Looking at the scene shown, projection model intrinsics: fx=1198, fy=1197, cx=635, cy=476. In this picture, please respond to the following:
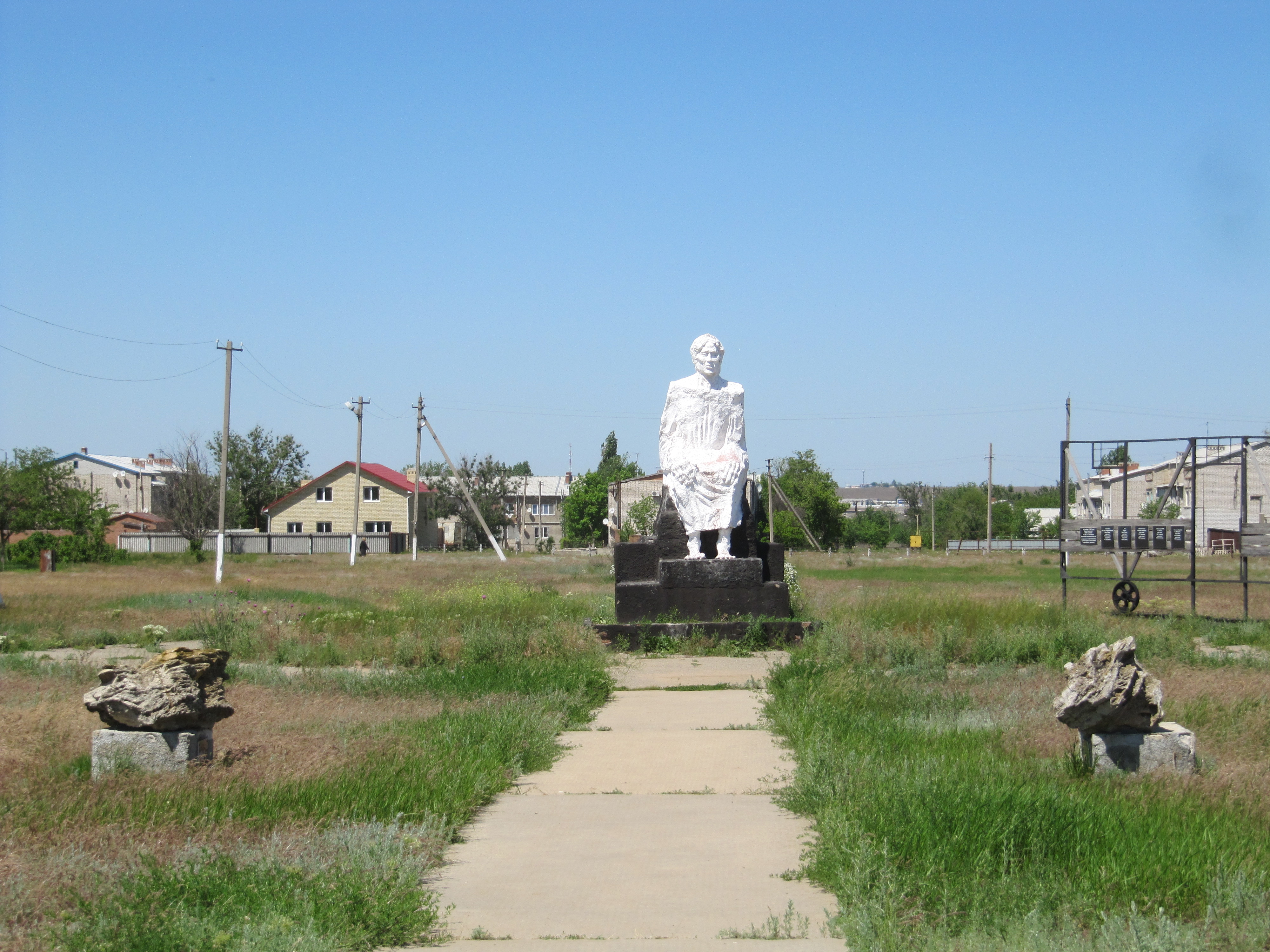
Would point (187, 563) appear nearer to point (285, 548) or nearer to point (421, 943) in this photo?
point (285, 548)

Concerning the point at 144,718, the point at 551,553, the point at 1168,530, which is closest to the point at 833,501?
the point at 551,553

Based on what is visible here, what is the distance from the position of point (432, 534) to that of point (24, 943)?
284 feet

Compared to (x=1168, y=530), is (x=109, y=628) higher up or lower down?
lower down

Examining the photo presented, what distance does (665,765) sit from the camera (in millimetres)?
7613

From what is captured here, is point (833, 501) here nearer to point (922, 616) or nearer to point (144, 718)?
point (922, 616)

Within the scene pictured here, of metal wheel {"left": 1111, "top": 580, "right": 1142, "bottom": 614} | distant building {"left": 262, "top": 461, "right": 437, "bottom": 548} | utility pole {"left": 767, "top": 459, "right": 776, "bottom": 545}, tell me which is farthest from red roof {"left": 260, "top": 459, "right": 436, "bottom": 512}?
metal wheel {"left": 1111, "top": 580, "right": 1142, "bottom": 614}

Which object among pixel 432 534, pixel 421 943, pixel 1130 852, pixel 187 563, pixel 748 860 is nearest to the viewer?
pixel 421 943

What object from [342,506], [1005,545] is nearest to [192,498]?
[342,506]

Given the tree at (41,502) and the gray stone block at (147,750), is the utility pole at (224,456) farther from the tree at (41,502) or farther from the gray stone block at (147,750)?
the gray stone block at (147,750)

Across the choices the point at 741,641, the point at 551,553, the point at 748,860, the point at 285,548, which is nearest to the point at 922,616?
the point at 741,641

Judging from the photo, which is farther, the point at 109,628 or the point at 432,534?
the point at 432,534

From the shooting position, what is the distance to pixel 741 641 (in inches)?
558

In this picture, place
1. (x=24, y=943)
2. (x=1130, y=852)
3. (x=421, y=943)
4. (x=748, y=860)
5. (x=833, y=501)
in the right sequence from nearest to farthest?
(x=24, y=943), (x=421, y=943), (x=1130, y=852), (x=748, y=860), (x=833, y=501)

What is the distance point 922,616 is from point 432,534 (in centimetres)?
7711
